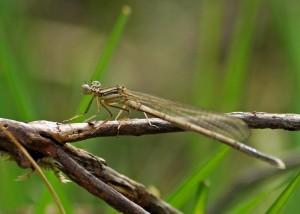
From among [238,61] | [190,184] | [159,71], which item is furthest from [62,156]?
[159,71]

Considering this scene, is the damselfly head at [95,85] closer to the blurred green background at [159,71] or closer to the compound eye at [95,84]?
the compound eye at [95,84]

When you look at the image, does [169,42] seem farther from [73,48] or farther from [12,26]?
[12,26]

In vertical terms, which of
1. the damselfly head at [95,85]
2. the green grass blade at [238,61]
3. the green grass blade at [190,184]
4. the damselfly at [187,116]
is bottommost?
the green grass blade at [190,184]

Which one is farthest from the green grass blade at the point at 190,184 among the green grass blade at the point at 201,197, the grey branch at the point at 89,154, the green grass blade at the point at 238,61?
the green grass blade at the point at 238,61

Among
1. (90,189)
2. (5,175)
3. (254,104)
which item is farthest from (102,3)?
(90,189)

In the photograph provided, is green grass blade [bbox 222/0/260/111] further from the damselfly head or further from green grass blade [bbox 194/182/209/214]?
green grass blade [bbox 194/182/209/214]

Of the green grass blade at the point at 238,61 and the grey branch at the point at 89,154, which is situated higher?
the green grass blade at the point at 238,61
